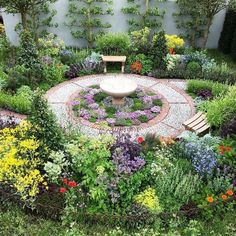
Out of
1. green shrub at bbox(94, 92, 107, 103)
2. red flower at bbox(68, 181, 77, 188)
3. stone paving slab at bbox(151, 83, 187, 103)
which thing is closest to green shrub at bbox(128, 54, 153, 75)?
stone paving slab at bbox(151, 83, 187, 103)

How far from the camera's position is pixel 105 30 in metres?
16.2

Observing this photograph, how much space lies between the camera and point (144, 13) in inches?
625

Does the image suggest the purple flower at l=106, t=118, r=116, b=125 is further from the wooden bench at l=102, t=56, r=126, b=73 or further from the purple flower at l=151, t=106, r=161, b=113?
the wooden bench at l=102, t=56, r=126, b=73

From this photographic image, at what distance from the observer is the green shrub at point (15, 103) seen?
1026 cm

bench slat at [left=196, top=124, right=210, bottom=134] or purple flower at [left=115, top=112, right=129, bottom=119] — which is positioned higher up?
bench slat at [left=196, top=124, right=210, bottom=134]

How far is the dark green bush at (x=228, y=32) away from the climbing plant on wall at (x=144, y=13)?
9.30 ft

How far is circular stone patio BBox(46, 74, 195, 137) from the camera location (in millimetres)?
9766

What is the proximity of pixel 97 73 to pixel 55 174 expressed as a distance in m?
6.69

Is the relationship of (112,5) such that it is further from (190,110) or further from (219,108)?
(219,108)

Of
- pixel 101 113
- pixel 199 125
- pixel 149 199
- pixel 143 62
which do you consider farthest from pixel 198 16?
pixel 149 199

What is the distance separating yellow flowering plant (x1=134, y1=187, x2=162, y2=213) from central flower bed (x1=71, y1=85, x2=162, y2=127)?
311cm

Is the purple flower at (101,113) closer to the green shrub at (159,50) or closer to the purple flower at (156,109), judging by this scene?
the purple flower at (156,109)

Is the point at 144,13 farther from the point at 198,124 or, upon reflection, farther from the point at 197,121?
the point at 198,124

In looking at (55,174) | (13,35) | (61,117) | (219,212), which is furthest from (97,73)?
(219,212)
